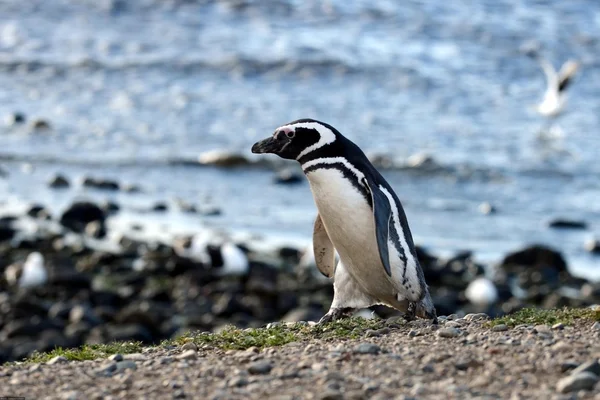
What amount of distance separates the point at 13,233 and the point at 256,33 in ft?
53.6

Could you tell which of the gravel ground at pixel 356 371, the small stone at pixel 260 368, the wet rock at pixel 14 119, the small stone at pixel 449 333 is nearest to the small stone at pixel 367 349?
the gravel ground at pixel 356 371

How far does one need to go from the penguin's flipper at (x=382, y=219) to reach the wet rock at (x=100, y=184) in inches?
404

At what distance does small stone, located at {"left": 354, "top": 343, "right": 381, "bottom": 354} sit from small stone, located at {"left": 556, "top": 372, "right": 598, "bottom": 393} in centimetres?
120

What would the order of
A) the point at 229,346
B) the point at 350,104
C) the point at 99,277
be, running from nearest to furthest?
the point at 229,346, the point at 99,277, the point at 350,104

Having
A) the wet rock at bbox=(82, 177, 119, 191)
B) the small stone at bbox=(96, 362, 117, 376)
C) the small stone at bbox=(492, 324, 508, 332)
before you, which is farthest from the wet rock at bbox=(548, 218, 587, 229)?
the small stone at bbox=(96, 362, 117, 376)

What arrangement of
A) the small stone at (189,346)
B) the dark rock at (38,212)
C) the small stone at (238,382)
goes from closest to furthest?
the small stone at (238,382) → the small stone at (189,346) → the dark rock at (38,212)

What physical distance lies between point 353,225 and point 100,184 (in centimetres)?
1037

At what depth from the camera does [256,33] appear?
30.2 metres

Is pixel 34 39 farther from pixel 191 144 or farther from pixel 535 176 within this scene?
pixel 535 176

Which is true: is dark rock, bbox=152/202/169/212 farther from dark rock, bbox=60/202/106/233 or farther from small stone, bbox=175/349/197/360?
small stone, bbox=175/349/197/360

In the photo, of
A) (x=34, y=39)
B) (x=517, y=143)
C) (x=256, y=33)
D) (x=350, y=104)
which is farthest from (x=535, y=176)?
(x=34, y=39)

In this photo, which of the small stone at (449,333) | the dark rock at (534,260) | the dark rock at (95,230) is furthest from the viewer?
the dark rock at (95,230)

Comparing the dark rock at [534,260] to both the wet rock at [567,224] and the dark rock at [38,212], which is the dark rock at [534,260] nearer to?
the wet rock at [567,224]

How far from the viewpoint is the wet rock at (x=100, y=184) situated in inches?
678
